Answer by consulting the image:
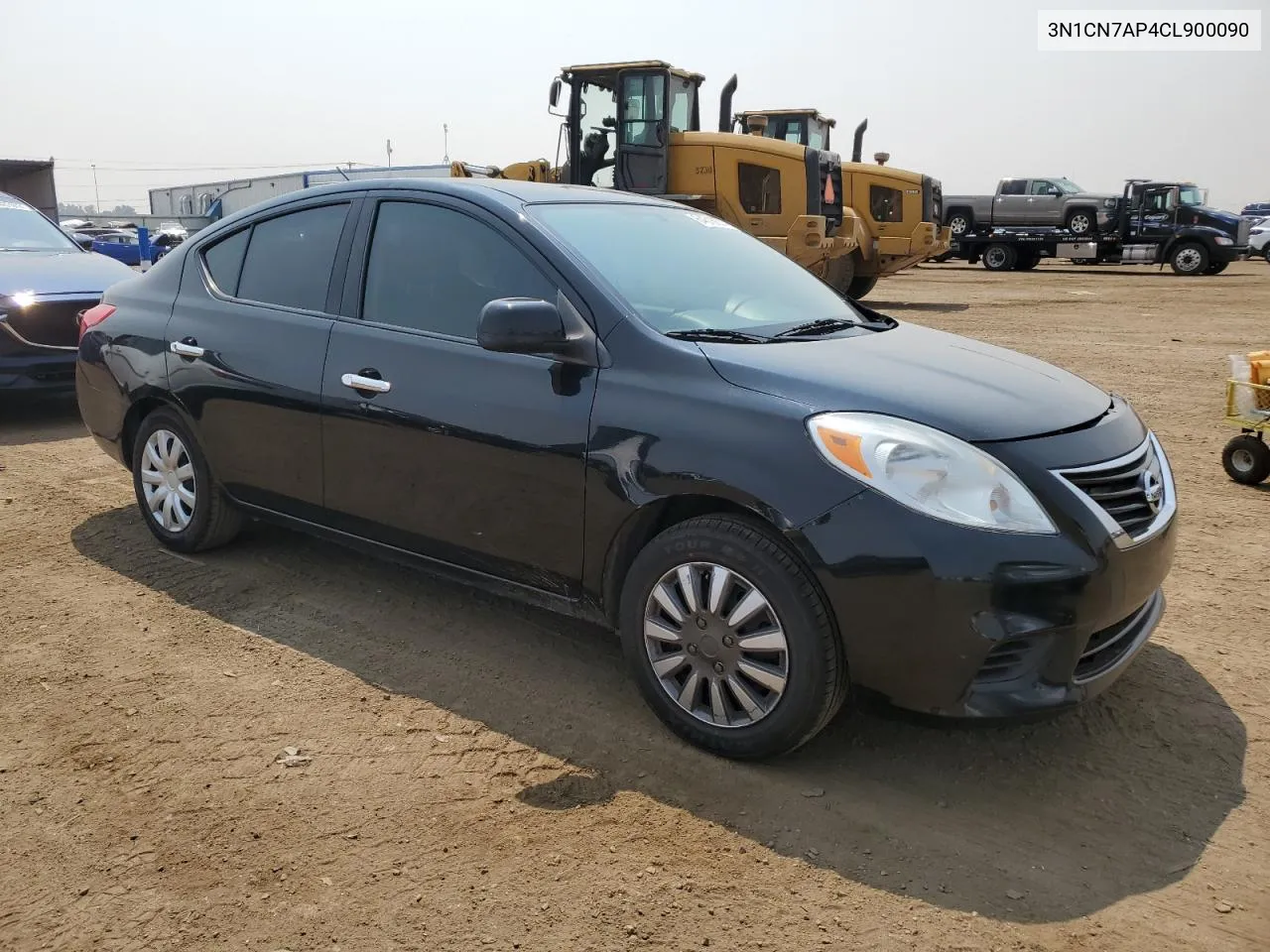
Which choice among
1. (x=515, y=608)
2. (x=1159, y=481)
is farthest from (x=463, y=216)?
(x=1159, y=481)

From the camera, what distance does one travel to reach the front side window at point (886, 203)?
19391mm

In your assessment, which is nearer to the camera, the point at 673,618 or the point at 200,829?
the point at 200,829

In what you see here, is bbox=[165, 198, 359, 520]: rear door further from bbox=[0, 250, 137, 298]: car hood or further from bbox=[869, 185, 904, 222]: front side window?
bbox=[869, 185, 904, 222]: front side window

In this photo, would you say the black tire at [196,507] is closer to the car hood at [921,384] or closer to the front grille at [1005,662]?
the car hood at [921,384]

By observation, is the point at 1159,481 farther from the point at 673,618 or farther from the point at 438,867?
the point at 438,867

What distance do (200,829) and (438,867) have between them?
0.68 meters

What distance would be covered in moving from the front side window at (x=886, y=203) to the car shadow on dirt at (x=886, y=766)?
54.0 ft

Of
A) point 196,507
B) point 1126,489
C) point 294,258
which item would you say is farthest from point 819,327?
point 196,507

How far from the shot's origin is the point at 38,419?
8.17m

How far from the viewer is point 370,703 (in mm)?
3607

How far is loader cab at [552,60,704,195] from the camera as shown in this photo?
15031mm

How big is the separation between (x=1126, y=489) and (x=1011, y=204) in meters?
29.9

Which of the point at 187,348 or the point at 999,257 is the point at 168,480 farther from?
the point at 999,257

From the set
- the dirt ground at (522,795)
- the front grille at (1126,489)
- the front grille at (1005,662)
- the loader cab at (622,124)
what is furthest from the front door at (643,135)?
the front grille at (1005,662)
